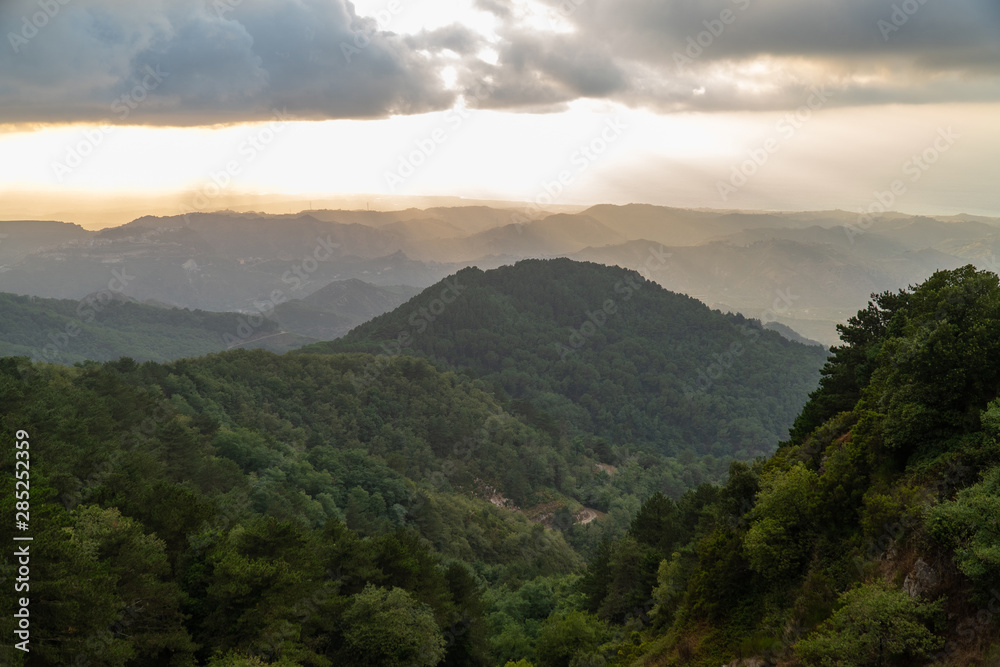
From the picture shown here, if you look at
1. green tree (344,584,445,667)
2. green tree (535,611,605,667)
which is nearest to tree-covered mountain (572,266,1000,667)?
green tree (535,611,605,667)

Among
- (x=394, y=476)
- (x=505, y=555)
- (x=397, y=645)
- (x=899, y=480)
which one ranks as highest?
(x=899, y=480)

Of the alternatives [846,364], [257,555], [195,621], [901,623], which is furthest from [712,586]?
[195,621]

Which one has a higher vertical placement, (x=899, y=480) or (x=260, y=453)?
(x=899, y=480)

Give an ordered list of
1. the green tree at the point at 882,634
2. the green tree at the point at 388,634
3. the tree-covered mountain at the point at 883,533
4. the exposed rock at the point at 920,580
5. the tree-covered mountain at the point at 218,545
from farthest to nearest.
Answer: the green tree at the point at 388,634
the tree-covered mountain at the point at 218,545
the exposed rock at the point at 920,580
the tree-covered mountain at the point at 883,533
the green tree at the point at 882,634

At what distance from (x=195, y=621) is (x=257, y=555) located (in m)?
3.21

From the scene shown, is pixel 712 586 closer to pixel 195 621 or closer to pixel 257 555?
pixel 257 555

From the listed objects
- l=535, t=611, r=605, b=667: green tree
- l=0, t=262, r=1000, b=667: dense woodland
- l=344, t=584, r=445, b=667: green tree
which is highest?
l=0, t=262, r=1000, b=667: dense woodland

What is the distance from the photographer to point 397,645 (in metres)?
28.0

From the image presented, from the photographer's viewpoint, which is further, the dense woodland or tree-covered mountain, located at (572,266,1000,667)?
the dense woodland

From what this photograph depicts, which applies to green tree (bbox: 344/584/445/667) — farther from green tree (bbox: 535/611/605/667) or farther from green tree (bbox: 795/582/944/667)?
green tree (bbox: 795/582/944/667)

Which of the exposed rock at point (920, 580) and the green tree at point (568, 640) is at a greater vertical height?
the exposed rock at point (920, 580)

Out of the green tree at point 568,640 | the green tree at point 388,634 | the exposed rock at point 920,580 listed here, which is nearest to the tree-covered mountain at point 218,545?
the green tree at point 388,634

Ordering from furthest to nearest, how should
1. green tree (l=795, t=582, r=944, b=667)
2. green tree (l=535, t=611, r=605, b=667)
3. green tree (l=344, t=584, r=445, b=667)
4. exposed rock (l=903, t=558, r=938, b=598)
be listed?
green tree (l=535, t=611, r=605, b=667) → green tree (l=344, t=584, r=445, b=667) → exposed rock (l=903, t=558, r=938, b=598) → green tree (l=795, t=582, r=944, b=667)

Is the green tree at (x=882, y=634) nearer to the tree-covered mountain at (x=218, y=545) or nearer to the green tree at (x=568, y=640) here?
the green tree at (x=568, y=640)
